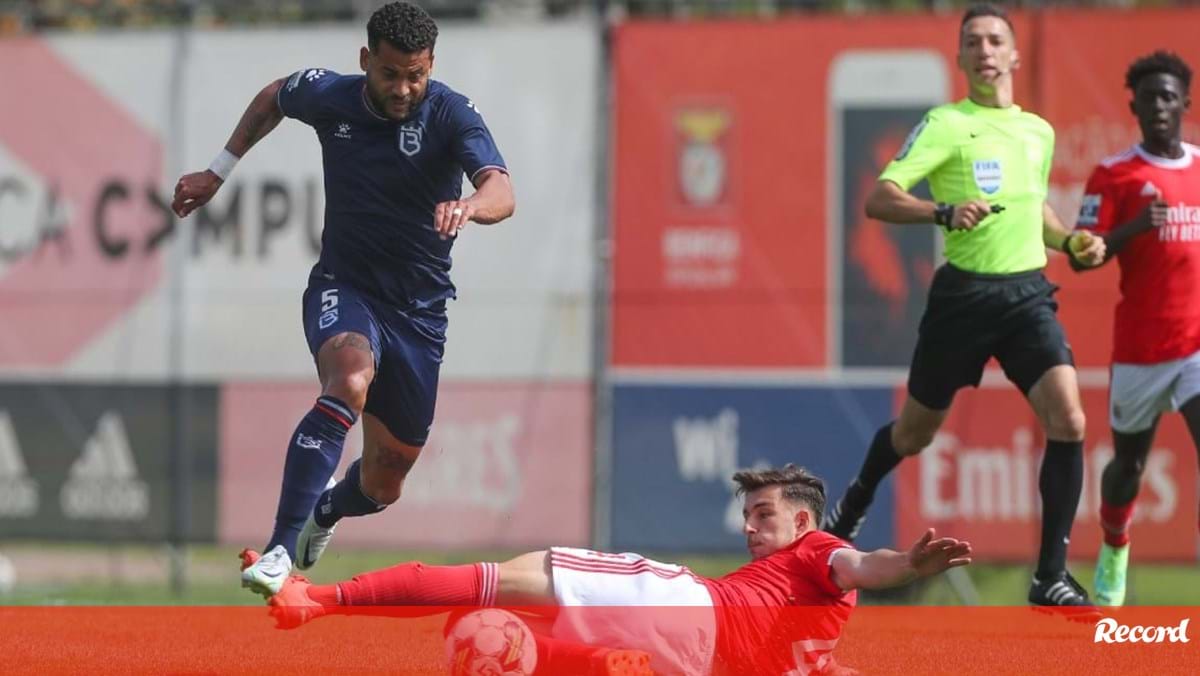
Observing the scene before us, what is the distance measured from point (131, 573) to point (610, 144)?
4.64 m

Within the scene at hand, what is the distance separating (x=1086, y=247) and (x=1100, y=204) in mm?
554

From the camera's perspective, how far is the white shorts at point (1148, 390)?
28.8 ft

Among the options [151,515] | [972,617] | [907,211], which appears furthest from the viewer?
[151,515]

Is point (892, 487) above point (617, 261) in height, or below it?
below

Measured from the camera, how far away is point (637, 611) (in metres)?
6.24

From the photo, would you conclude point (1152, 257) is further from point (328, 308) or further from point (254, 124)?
point (254, 124)

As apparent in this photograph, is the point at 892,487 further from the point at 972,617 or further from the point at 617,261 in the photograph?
the point at 972,617

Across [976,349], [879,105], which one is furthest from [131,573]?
[976,349]

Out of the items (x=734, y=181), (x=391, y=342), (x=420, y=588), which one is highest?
(x=734, y=181)

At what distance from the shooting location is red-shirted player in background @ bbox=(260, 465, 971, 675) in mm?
6207

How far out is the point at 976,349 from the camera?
8.66 m

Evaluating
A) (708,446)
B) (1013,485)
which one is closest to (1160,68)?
(1013,485)

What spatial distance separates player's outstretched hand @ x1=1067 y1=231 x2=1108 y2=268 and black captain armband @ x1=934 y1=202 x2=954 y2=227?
2.62ft

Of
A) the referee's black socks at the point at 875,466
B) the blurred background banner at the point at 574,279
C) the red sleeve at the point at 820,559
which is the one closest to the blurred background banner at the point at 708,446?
the blurred background banner at the point at 574,279
